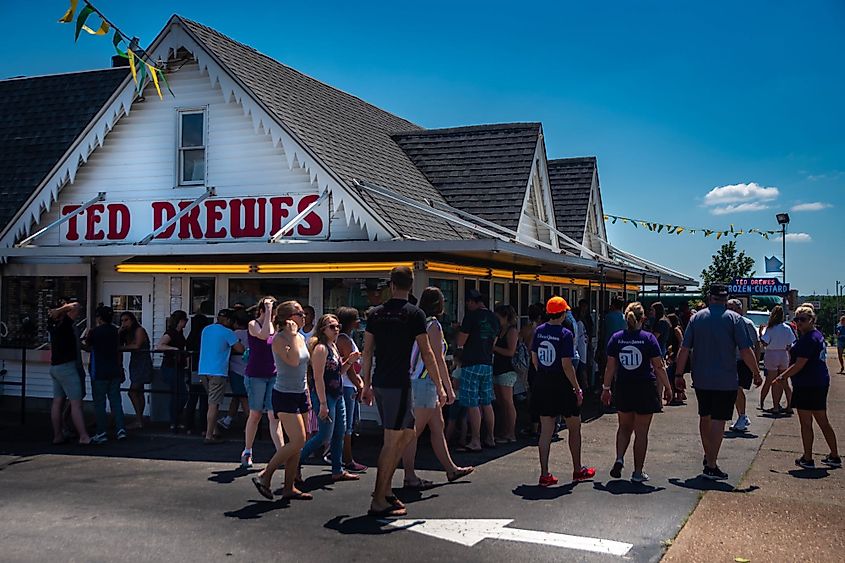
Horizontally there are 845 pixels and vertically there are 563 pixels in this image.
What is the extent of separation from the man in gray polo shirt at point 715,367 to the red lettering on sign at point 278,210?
263 inches

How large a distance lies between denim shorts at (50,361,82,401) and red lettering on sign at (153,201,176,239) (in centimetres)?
351

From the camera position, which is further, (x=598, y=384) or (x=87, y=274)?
(x=598, y=384)

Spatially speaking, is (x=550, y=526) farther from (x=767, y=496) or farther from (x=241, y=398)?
(x=241, y=398)

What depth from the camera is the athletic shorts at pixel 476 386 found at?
10164 mm

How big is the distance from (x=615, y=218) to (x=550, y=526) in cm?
1900

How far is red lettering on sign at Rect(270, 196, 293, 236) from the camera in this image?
1324 centimetres

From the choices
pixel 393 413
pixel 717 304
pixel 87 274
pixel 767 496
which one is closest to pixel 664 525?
pixel 767 496

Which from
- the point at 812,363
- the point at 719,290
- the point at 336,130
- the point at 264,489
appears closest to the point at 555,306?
the point at 719,290

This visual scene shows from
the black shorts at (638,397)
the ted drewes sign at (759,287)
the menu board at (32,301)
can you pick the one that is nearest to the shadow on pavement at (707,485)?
the black shorts at (638,397)

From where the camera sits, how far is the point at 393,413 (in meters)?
7.16

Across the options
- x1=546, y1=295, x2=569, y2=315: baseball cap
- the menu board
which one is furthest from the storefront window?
x1=546, y1=295, x2=569, y2=315: baseball cap

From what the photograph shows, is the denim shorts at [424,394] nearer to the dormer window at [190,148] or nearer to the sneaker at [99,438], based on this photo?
the sneaker at [99,438]

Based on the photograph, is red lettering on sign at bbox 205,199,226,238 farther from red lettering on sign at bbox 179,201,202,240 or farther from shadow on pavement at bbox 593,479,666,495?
shadow on pavement at bbox 593,479,666,495

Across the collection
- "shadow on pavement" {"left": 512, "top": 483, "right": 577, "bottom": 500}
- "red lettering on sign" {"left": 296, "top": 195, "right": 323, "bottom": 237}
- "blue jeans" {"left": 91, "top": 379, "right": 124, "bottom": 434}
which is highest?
"red lettering on sign" {"left": 296, "top": 195, "right": 323, "bottom": 237}
